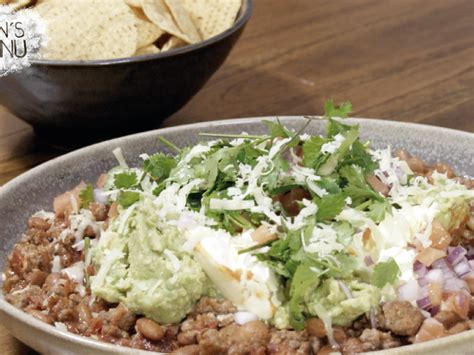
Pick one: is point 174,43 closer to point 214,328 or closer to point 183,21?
point 183,21

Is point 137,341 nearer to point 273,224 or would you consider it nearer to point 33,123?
point 273,224

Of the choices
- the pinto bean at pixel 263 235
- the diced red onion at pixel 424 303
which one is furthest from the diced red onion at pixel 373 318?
the pinto bean at pixel 263 235

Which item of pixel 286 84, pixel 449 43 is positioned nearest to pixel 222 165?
pixel 286 84

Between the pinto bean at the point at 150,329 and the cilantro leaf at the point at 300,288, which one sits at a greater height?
the cilantro leaf at the point at 300,288

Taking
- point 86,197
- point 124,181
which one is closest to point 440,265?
point 124,181

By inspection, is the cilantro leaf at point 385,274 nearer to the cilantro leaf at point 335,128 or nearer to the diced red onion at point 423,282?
the diced red onion at point 423,282
